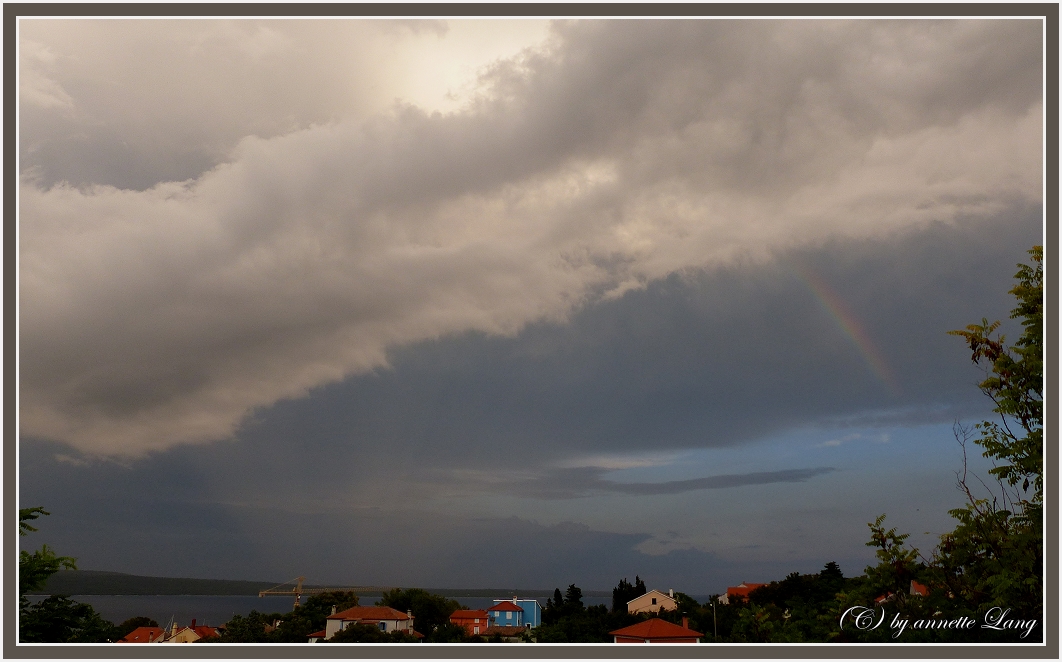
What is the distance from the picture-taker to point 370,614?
11383mm

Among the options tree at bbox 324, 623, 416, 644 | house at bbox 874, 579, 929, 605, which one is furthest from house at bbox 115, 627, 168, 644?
house at bbox 874, 579, 929, 605

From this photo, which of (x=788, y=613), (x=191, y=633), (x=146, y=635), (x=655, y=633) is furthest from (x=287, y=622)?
(x=788, y=613)

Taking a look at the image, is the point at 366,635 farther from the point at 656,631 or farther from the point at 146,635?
the point at 146,635

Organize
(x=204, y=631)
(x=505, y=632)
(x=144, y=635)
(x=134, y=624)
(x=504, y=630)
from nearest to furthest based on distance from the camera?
(x=505, y=632)
(x=504, y=630)
(x=204, y=631)
(x=144, y=635)
(x=134, y=624)

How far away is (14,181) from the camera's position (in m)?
7.25

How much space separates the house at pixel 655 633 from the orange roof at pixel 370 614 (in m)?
3.67

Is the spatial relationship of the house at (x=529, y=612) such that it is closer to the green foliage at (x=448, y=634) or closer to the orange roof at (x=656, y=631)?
the green foliage at (x=448, y=634)

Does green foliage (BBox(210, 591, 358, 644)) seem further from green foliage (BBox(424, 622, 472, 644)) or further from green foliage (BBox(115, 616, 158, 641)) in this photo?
green foliage (BBox(115, 616, 158, 641))

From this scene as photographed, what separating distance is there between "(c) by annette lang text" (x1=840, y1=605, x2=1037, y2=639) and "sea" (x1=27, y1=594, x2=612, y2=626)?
3.89 m

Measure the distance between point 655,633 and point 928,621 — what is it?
11.4 ft

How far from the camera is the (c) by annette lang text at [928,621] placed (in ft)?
29.3

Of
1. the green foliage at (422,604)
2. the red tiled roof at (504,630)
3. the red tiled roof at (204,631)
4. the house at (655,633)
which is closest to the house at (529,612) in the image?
the red tiled roof at (504,630)
